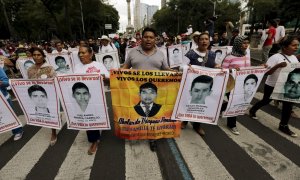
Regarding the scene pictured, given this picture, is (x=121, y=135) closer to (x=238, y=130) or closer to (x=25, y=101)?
(x=25, y=101)

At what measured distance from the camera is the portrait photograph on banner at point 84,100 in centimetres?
411

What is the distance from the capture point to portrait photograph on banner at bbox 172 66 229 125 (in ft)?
14.0

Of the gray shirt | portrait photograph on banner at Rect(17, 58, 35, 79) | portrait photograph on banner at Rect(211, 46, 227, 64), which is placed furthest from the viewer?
portrait photograph on banner at Rect(211, 46, 227, 64)

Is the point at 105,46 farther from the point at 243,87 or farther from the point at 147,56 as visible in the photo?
the point at 243,87

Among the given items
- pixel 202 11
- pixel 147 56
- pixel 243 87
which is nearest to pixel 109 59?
pixel 147 56

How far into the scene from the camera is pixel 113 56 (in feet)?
30.8

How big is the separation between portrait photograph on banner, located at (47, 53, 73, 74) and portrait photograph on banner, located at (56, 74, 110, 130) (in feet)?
17.2

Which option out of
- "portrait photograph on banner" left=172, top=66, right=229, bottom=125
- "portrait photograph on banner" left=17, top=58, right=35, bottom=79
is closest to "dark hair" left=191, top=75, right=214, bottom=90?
"portrait photograph on banner" left=172, top=66, right=229, bottom=125

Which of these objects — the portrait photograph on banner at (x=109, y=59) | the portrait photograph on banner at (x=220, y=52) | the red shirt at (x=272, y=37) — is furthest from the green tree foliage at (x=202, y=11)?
the portrait photograph on banner at (x=109, y=59)

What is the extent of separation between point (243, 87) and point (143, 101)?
76.3 inches

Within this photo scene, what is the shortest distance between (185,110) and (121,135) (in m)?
1.23

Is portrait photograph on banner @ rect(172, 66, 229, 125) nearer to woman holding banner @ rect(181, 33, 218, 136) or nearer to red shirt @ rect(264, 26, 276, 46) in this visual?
woman holding banner @ rect(181, 33, 218, 136)

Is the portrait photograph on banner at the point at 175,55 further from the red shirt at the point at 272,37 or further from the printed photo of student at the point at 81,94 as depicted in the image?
the printed photo of student at the point at 81,94

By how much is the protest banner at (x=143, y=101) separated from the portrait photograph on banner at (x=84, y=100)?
221 millimetres
